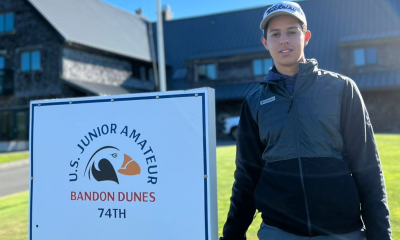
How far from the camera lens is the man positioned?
1.99 meters

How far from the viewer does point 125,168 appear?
240 cm

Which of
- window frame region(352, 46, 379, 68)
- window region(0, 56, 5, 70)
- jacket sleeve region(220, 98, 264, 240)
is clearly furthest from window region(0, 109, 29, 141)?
jacket sleeve region(220, 98, 264, 240)

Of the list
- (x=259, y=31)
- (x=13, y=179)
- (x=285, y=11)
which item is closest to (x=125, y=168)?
(x=285, y=11)

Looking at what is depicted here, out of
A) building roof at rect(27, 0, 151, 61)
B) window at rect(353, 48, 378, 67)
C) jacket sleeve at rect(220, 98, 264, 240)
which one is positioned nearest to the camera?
jacket sleeve at rect(220, 98, 264, 240)

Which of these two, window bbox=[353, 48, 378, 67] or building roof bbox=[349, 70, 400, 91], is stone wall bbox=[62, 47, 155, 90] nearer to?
window bbox=[353, 48, 378, 67]

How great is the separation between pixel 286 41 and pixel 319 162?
0.70m

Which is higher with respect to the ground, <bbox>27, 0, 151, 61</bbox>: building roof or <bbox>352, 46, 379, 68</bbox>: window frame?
<bbox>27, 0, 151, 61</bbox>: building roof

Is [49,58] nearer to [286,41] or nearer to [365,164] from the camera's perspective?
[286,41]

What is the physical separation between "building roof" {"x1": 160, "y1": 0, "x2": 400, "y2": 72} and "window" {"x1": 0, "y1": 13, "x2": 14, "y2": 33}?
426 inches

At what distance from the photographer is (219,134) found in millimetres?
24750

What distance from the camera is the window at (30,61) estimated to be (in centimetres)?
2259

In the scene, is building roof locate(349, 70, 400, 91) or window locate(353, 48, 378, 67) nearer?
building roof locate(349, 70, 400, 91)

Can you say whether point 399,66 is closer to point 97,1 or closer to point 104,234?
point 97,1

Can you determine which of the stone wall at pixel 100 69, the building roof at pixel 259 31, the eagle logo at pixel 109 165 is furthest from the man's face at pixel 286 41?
the building roof at pixel 259 31
